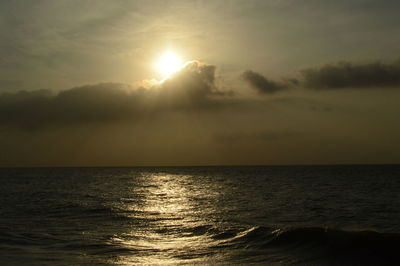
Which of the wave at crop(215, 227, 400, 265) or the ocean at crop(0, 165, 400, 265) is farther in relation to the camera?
the wave at crop(215, 227, 400, 265)

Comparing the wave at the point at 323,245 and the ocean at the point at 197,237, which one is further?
the wave at the point at 323,245

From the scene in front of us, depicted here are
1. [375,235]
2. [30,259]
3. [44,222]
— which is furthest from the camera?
[44,222]

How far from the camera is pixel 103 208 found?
35688 mm

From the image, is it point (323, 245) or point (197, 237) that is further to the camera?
point (197, 237)

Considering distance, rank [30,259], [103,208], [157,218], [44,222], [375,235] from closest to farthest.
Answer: [30,259] → [375,235] → [44,222] → [157,218] → [103,208]

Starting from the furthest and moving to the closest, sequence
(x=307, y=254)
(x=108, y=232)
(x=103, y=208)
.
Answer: (x=103, y=208)
(x=108, y=232)
(x=307, y=254)

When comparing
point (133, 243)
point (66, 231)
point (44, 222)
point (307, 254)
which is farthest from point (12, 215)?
point (307, 254)

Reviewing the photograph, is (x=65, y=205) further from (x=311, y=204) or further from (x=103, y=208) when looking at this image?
(x=311, y=204)

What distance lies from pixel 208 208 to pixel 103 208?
978cm

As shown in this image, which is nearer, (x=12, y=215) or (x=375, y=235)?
(x=375, y=235)

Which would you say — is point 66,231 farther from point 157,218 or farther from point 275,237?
point 275,237

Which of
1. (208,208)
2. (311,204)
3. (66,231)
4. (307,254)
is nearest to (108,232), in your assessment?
(66,231)

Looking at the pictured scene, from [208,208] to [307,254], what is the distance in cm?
1928

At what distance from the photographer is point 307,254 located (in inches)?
714
